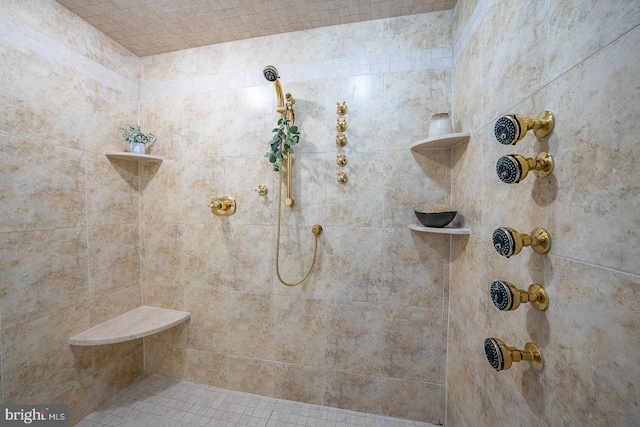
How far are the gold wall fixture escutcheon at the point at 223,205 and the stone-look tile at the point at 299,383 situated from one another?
1.01 metres

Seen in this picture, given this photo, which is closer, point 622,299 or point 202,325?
point 622,299

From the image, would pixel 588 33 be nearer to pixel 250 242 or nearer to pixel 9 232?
pixel 250 242

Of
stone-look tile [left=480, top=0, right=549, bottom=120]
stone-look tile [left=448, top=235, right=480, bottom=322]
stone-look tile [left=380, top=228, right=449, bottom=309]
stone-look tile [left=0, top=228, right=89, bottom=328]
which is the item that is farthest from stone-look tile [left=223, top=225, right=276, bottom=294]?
stone-look tile [left=480, top=0, right=549, bottom=120]

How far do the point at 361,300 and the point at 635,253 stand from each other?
1.05m

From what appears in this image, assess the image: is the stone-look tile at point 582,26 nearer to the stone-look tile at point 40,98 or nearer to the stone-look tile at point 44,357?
the stone-look tile at point 40,98

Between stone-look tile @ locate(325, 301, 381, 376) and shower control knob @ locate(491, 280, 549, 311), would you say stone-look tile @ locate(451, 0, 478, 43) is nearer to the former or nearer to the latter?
shower control knob @ locate(491, 280, 549, 311)

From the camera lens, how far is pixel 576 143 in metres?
0.49

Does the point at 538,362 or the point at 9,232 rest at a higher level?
the point at 9,232

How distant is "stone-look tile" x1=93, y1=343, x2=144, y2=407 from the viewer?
A: 1347mm

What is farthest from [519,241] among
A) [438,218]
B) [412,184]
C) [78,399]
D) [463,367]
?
[78,399]

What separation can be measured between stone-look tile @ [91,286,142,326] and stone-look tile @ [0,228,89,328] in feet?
0.31

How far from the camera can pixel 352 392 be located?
51.3 inches

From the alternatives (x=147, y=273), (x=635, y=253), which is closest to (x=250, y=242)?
(x=147, y=273)

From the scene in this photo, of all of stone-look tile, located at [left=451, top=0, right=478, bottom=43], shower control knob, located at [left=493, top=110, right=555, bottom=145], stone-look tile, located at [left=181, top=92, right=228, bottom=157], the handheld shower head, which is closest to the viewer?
shower control knob, located at [left=493, top=110, right=555, bottom=145]
